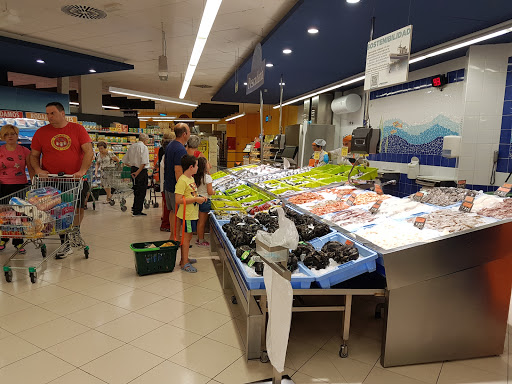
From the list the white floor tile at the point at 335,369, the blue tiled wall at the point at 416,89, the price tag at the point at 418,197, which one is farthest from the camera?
the blue tiled wall at the point at 416,89

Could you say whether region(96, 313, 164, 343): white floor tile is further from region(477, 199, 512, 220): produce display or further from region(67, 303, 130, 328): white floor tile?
region(477, 199, 512, 220): produce display

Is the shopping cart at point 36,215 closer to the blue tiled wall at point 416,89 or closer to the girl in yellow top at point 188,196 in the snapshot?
the girl in yellow top at point 188,196

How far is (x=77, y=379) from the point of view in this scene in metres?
2.49

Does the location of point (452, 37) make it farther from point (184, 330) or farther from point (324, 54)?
point (184, 330)

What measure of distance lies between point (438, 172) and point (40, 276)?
760 centimetres

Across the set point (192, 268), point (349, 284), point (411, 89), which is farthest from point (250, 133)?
point (349, 284)

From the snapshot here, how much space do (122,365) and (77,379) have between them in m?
0.31

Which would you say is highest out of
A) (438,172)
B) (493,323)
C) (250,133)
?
(250,133)

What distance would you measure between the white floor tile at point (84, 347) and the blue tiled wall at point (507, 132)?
6.71 m

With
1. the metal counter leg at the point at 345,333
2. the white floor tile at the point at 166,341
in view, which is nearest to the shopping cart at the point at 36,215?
the white floor tile at the point at 166,341

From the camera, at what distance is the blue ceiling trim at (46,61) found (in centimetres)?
796

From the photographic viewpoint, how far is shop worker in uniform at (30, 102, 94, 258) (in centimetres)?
484

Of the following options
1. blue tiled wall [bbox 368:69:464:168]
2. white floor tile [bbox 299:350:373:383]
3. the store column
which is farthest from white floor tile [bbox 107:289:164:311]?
the store column

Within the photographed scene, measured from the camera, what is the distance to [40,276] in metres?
4.46
